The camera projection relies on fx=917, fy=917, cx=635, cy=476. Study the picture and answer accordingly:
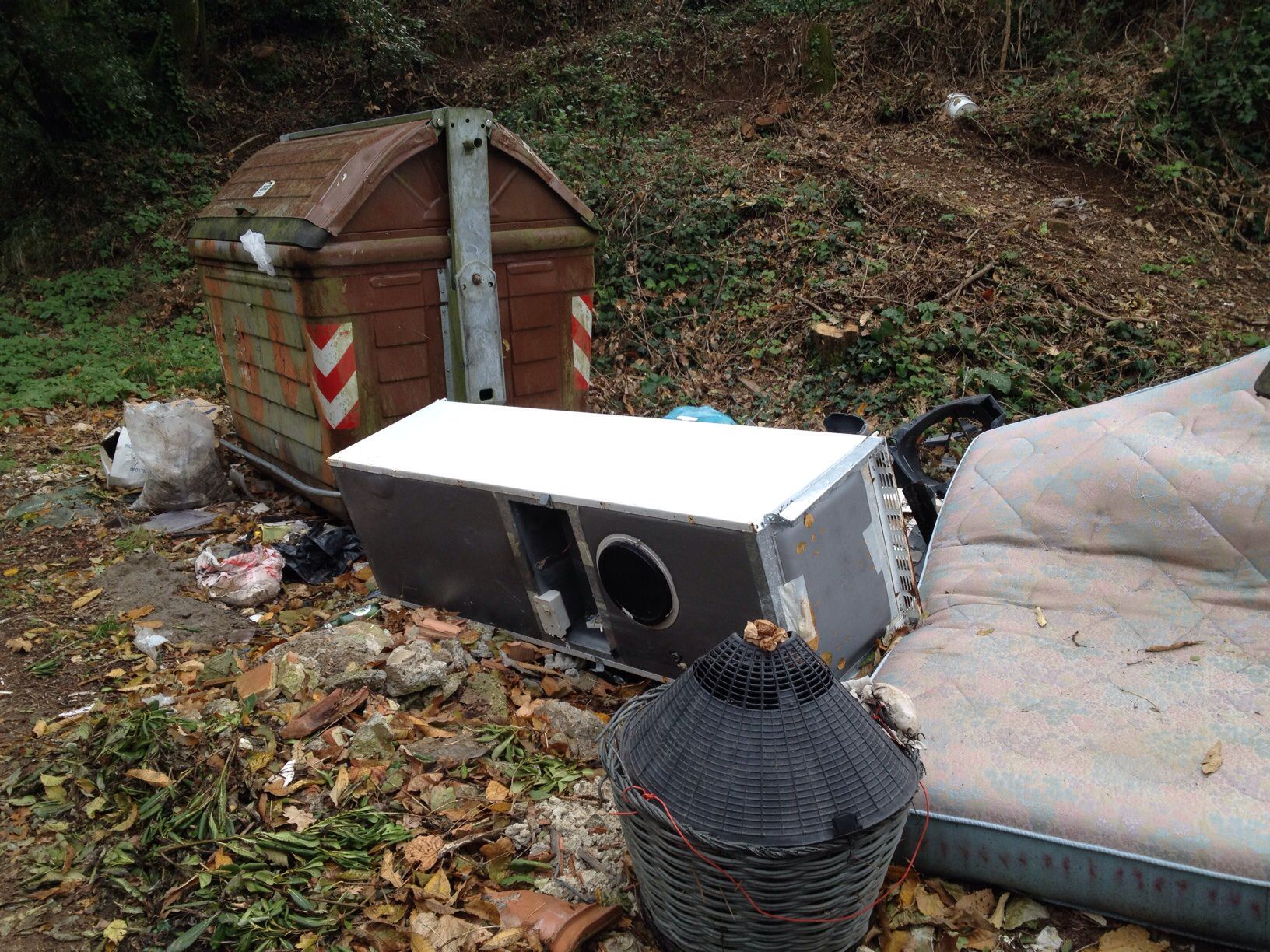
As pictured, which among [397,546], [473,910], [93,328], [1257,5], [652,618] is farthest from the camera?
[93,328]

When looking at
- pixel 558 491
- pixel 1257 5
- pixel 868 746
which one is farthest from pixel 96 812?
pixel 1257 5

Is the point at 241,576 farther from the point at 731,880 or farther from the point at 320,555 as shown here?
the point at 731,880

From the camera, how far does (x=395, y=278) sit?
4.24 metres

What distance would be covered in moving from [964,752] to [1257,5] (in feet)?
26.6

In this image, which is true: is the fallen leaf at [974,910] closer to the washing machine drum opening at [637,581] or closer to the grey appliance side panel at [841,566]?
the grey appliance side panel at [841,566]

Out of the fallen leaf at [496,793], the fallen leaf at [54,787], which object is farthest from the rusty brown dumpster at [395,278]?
the fallen leaf at [496,793]

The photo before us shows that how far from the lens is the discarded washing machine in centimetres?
253

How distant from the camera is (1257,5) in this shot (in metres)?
7.51

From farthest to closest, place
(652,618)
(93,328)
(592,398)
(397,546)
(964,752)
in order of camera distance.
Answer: (93,328), (592,398), (397,546), (652,618), (964,752)

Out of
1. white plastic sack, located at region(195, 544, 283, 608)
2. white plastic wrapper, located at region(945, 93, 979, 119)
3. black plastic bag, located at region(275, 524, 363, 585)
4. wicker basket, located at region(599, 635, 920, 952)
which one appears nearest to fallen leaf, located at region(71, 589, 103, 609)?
white plastic sack, located at region(195, 544, 283, 608)

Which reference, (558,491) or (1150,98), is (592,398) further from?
(1150,98)

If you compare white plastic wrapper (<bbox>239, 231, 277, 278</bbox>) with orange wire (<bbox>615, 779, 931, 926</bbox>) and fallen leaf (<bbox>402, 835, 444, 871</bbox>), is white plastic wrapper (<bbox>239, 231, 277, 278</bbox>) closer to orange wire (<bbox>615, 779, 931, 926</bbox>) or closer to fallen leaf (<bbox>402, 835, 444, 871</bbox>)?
fallen leaf (<bbox>402, 835, 444, 871</bbox>)

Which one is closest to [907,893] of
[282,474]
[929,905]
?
[929,905]

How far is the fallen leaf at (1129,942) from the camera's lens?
6.79 ft
